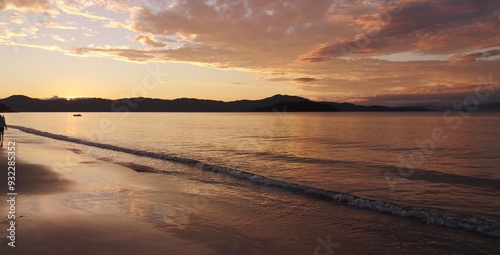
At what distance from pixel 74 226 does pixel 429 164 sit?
2300 cm

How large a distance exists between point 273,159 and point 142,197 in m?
15.3

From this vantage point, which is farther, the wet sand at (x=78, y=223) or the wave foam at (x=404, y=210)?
the wave foam at (x=404, y=210)

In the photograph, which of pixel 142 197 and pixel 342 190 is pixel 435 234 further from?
pixel 142 197

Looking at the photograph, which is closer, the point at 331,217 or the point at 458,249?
the point at 458,249

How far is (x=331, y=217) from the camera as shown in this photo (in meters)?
11.6

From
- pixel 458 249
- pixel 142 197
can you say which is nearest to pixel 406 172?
pixel 458 249

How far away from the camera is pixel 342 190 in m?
16.0

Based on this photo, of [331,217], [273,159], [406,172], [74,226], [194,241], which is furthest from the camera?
[273,159]

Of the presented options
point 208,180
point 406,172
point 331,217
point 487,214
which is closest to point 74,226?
point 331,217

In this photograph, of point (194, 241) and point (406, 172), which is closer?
point (194, 241)

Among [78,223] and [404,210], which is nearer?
[78,223]

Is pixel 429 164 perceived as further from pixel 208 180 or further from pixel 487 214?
pixel 208 180

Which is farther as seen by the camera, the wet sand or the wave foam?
the wave foam

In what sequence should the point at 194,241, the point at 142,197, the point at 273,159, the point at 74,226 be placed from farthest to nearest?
the point at 273,159
the point at 142,197
the point at 74,226
the point at 194,241
